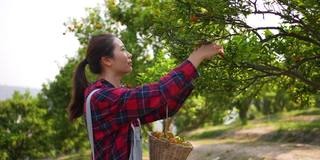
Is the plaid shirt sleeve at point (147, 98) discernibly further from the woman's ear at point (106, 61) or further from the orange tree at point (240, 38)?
the orange tree at point (240, 38)

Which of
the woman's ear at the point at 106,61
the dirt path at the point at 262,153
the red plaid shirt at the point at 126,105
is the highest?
the woman's ear at the point at 106,61

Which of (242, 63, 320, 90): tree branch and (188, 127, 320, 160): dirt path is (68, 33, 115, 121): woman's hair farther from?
(188, 127, 320, 160): dirt path

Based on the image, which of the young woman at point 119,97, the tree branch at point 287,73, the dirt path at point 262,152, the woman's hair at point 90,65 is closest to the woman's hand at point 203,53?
the young woman at point 119,97

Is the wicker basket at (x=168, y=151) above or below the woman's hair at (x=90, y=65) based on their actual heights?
below

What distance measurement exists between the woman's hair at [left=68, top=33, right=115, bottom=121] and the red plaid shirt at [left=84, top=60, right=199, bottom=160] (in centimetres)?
19

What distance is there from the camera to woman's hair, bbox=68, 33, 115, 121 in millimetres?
3371

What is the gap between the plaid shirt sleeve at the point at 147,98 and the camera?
2.92m

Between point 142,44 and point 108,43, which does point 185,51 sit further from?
point 142,44

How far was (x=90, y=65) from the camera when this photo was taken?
346 cm

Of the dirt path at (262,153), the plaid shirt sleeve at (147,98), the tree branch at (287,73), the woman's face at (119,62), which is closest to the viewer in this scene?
the plaid shirt sleeve at (147,98)

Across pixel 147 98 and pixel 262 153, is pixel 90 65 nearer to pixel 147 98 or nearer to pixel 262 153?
pixel 147 98

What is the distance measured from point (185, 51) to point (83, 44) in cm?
1892

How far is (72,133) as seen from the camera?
134 feet

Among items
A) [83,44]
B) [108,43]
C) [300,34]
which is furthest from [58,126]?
[108,43]
